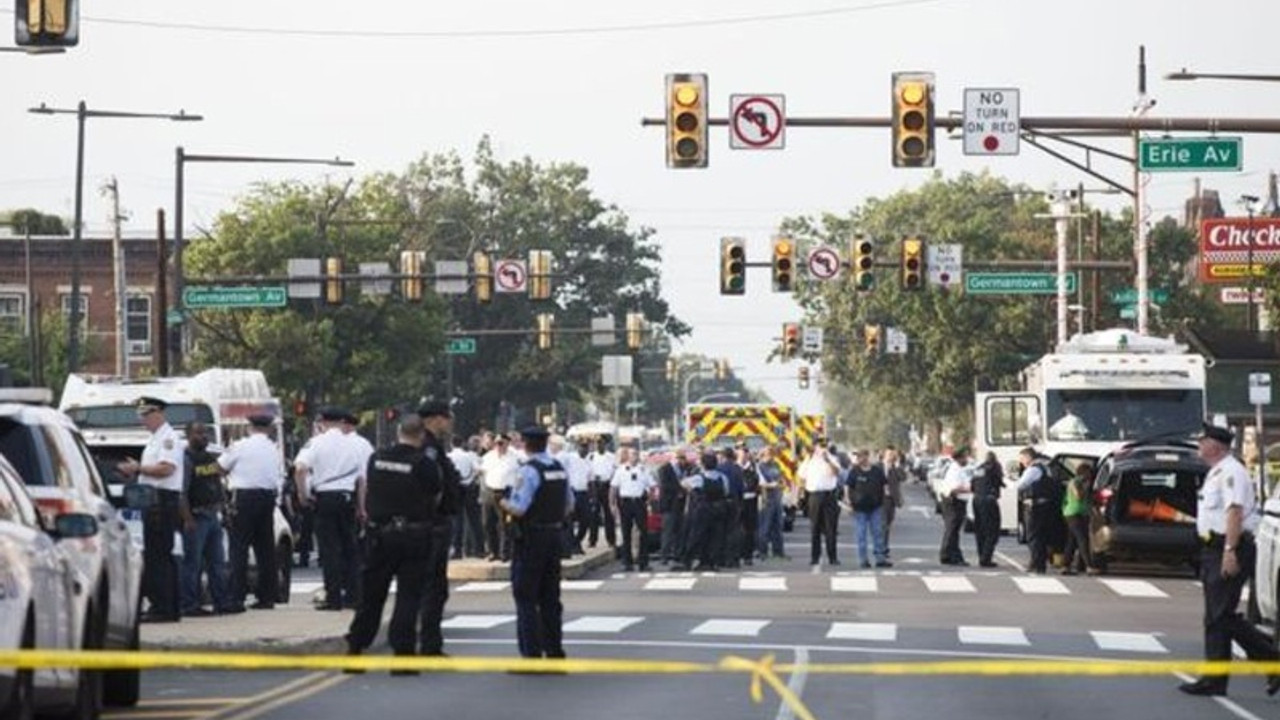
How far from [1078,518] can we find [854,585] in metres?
5.54

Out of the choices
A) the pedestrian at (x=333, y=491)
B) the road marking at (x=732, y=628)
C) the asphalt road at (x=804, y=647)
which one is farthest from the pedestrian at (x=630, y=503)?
the pedestrian at (x=333, y=491)

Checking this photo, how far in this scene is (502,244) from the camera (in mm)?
127500

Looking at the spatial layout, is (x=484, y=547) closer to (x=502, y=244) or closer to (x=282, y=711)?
(x=282, y=711)

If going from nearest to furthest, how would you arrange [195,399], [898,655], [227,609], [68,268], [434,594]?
1. [434,594]
2. [898,655]
3. [227,609]
4. [195,399]
5. [68,268]

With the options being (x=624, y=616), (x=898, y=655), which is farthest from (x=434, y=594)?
(x=624, y=616)

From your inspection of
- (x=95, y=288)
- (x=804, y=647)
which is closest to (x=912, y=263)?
(x=804, y=647)

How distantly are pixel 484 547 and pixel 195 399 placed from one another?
16.1 ft

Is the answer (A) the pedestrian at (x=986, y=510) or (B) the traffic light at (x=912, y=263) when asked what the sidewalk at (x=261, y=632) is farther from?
(B) the traffic light at (x=912, y=263)

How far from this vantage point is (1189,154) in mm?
37688

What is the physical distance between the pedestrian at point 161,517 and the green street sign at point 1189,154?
15.3m

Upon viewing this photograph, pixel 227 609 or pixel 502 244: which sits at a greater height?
pixel 502 244

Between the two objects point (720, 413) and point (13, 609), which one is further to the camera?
point (720, 413)

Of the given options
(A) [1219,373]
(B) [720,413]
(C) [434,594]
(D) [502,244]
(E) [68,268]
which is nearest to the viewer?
(C) [434,594]

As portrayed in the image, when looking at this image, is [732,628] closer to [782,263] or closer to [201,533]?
[201,533]
